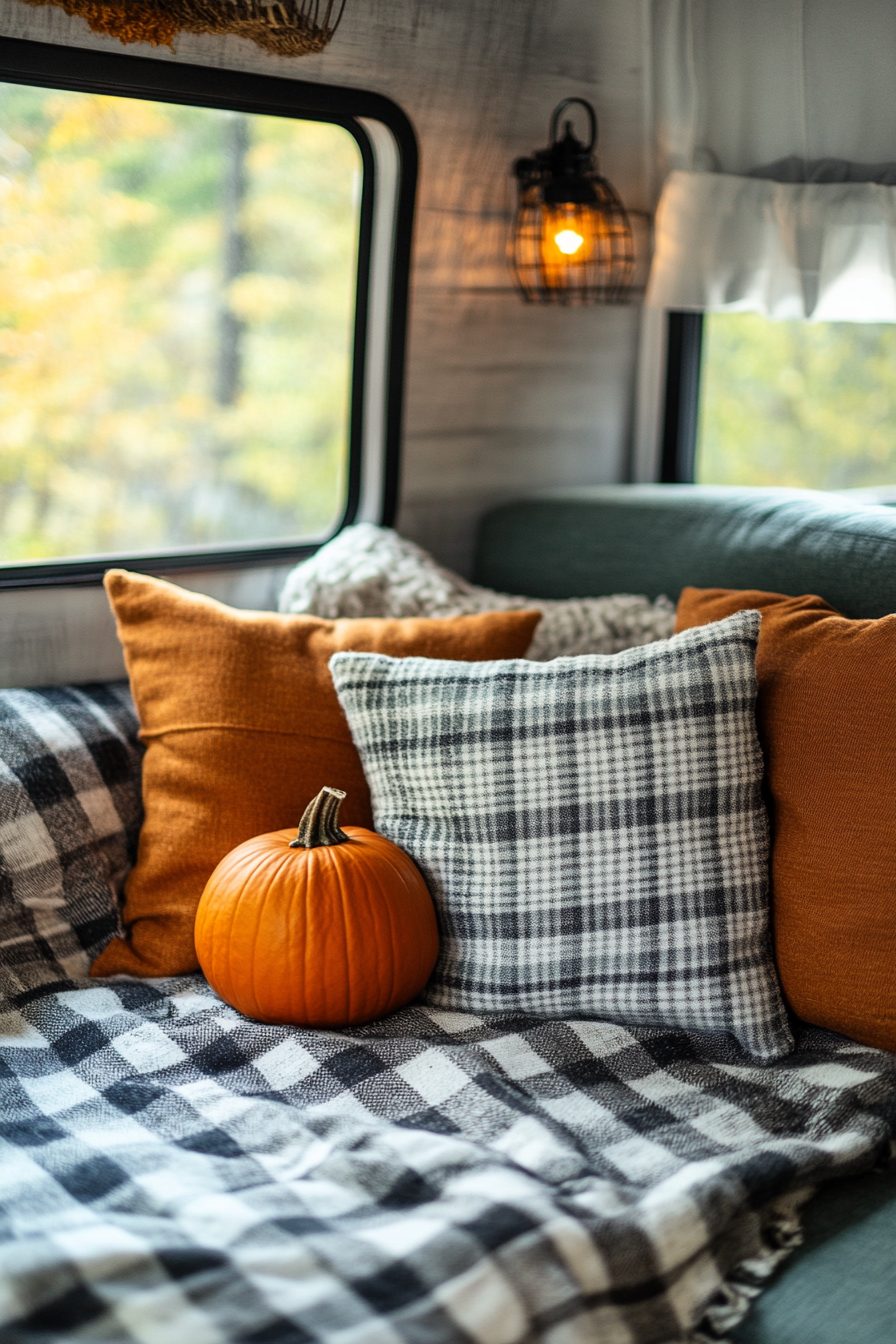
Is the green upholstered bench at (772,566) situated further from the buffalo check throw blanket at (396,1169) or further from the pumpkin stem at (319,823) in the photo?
the pumpkin stem at (319,823)

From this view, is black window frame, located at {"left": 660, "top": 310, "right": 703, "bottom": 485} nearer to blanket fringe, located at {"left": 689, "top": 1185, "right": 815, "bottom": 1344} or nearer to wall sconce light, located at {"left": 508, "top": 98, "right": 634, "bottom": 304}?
wall sconce light, located at {"left": 508, "top": 98, "right": 634, "bottom": 304}

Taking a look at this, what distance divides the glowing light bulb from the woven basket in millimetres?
531

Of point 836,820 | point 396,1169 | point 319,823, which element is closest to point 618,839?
point 836,820

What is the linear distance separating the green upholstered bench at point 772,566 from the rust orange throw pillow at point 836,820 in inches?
2.9

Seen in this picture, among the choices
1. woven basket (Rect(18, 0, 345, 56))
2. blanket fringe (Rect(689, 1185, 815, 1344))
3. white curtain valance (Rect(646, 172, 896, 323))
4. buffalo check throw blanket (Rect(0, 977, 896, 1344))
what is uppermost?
woven basket (Rect(18, 0, 345, 56))

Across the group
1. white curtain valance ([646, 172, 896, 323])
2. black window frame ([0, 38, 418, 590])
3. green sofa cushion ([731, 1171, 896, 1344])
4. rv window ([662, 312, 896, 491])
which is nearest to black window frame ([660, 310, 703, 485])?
rv window ([662, 312, 896, 491])

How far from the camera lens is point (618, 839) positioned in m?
1.42

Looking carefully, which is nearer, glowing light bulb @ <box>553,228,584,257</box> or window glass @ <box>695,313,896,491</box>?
glowing light bulb @ <box>553,228,584,257</box>

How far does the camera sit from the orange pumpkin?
1.39 metres

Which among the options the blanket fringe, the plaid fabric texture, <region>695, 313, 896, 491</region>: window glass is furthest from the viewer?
<region>695, 313, 896, 491</region>: window glass

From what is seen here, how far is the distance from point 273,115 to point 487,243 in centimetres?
48

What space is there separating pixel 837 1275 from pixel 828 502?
44.9 inches

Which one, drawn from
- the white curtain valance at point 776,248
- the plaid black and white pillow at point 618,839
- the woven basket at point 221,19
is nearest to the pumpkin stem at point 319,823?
the plaid black and white pillow at point 618,839

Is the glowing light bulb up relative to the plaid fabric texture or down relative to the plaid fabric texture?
up
